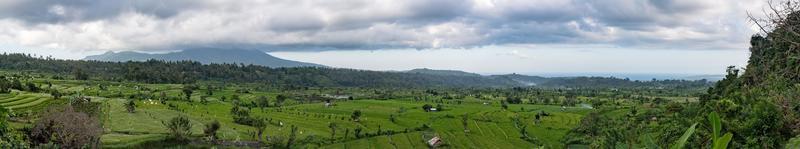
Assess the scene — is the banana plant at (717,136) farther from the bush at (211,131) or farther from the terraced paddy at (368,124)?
the bush at (211,131)

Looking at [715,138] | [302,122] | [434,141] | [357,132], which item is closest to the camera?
[715,138]

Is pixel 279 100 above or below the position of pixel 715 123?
below

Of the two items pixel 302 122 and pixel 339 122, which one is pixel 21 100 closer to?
pixel 302 122

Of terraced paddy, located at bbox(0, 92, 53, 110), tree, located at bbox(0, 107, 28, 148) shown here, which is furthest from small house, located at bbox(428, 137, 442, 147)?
tree, located at bbox(0, 107, 28, 148)

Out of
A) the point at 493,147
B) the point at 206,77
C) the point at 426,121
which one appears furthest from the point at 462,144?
the point at 206,77

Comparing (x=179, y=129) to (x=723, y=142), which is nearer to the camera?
(x=723, y=142)

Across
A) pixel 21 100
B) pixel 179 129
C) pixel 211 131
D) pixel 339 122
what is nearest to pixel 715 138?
pixel 179 129

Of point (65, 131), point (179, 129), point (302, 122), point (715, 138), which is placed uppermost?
point (715, 138)

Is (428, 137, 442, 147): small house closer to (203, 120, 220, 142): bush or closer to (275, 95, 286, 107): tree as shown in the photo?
(203, 120, 220, 142): bush

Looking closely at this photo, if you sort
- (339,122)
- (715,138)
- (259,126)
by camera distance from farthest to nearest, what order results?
(339,122)
(259,126)
(715,138)

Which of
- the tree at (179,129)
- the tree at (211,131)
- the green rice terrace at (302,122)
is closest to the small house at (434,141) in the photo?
the green rice terrace at (302,122)

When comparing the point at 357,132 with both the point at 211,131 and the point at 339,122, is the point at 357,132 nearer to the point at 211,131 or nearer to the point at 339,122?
the point at 339,122
